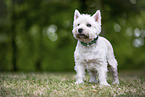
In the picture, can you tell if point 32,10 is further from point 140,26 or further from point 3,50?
point 140,26

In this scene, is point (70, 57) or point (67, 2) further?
point (70, 57)

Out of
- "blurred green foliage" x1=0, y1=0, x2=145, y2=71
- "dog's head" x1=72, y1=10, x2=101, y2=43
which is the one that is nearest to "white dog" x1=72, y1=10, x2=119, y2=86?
"dog's head" x1=72, y1=10, x2=101, y2=43

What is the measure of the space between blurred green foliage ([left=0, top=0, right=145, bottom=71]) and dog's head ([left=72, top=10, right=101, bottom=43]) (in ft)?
33.6

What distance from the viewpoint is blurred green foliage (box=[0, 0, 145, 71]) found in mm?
17933

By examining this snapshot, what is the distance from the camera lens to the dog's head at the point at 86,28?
5.30 metres

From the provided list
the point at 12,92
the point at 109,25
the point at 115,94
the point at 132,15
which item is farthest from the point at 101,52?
the point at 109,25

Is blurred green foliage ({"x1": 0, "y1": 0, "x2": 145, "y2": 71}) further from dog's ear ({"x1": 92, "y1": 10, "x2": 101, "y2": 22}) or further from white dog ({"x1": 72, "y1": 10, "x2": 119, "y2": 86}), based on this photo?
white dog ({"x1": 72, "y1": 10, "x2": 119, "y2": 86})

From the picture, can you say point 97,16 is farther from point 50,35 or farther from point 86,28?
point 50,35

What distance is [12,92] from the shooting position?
454 cm

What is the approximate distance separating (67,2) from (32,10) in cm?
359

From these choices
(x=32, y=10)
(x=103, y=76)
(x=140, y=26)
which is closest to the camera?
(x=103, y=76)

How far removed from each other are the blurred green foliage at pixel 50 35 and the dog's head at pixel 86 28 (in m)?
10.3

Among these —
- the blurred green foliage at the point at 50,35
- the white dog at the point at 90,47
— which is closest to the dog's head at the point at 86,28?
the white dog at the point at 90,47

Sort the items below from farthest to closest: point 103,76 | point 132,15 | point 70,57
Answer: point 70,57 < point 132,15 < point 103,76
